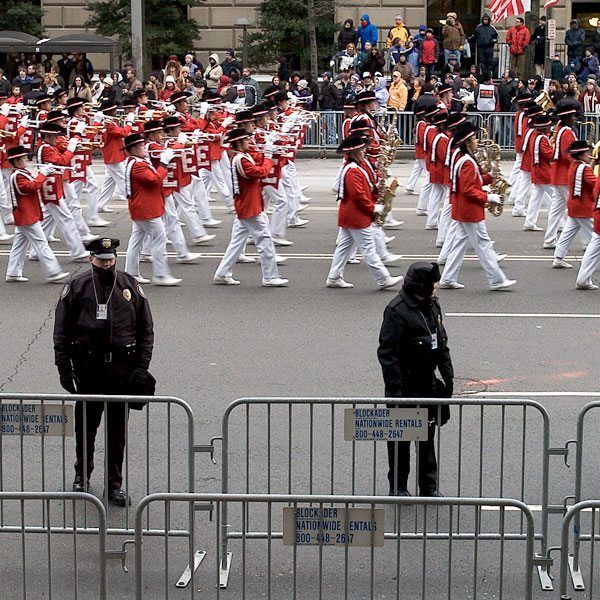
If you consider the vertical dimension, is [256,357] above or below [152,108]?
below

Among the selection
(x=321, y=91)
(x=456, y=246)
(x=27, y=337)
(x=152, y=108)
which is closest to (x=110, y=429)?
(x=27, y=337)

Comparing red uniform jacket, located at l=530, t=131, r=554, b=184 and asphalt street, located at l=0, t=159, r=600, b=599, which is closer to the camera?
asphalt street, located at l=0, t=159, r=600, b=599

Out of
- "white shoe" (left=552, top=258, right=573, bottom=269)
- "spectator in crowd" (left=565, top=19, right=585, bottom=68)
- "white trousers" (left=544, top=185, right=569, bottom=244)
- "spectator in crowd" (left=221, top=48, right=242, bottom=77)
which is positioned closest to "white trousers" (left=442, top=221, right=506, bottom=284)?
"white shoe" (left=552, top=258, right=573, bottom=269)

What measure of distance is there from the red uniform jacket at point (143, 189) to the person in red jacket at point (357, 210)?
1999mm

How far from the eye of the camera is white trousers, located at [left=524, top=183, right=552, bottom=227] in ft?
63.4

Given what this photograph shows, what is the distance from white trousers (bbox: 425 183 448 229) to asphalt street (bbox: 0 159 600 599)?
35cm

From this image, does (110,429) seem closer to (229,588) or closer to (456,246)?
(229,588)

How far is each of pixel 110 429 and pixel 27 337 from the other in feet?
16.3

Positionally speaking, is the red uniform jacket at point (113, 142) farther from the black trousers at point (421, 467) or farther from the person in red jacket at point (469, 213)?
the black trousers at point (421, 467)

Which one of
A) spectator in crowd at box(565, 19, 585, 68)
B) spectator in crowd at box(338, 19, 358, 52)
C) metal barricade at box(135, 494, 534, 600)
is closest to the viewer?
metal barricade at box(135, 494, 534, 600)

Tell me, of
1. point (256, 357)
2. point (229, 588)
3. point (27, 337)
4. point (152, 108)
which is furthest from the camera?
point (152, 108)

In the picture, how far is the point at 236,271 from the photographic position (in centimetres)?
1686

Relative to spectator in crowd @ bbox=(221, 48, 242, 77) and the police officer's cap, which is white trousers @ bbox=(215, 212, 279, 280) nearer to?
the police officer's cap

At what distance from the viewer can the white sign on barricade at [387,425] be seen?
764 centimetres
